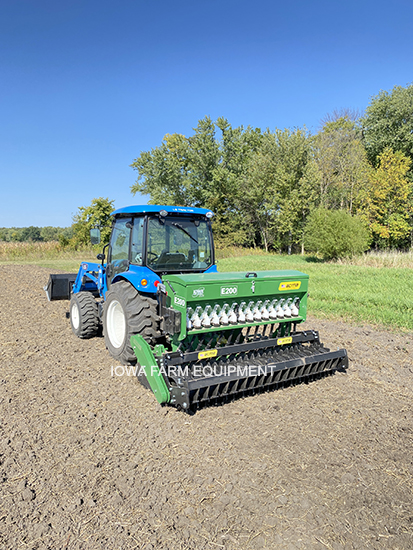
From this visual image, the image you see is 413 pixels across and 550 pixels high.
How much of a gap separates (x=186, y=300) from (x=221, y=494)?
73.7 inches

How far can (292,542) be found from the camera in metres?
2.38

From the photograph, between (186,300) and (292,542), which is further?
(186,300)

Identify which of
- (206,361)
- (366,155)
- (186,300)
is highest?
(366,155)

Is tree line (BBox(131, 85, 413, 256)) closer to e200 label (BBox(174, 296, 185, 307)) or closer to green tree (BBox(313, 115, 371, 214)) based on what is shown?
green tree (BBox(313, 115, 371, 214))

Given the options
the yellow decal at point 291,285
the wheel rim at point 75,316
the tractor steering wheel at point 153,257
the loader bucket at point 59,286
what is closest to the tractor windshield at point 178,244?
the tractor steering wheel at point 153,257

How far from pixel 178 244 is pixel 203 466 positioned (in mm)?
2995

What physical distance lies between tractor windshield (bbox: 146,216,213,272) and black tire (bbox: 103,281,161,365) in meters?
0.55

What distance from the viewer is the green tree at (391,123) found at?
30422 millimetres

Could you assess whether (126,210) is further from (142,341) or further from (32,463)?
(32,463)

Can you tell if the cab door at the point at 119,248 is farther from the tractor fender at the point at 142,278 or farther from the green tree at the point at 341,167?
the green tree at the point at 341,167

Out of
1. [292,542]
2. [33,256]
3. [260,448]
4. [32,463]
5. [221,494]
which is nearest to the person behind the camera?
[292,542]

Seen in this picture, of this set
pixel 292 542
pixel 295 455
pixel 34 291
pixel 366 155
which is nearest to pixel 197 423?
pixel 295 455

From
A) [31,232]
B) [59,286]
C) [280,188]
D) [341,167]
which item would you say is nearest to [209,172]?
[280,188]

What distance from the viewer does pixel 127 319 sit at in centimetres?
469
